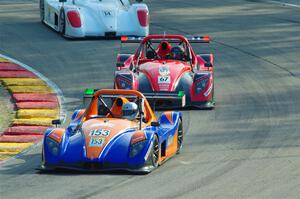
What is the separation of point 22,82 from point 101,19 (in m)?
6.32

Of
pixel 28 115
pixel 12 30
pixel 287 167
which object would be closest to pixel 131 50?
pixel 12 30

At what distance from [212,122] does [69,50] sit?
1017 cm

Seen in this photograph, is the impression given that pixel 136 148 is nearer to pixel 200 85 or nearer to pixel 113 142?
pixel 113 142

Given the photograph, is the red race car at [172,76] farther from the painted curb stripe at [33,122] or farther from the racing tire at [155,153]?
the racing tire at [155,153]

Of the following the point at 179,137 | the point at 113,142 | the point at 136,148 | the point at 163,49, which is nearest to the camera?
the point at 136,148

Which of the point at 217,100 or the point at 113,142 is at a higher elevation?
the point at 113,142

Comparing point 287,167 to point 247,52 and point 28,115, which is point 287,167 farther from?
point 247,52

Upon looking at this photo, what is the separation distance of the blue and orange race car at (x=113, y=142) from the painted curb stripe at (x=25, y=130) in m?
2.47

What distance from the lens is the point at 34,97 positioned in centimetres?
2512

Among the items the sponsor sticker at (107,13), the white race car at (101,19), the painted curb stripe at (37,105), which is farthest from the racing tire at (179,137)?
the sponsor sticker at (107,13)

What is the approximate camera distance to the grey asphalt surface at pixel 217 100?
54.3 feet

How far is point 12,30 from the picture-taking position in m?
35.5

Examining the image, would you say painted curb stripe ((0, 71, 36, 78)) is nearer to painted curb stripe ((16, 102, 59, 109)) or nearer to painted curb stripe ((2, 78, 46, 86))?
painted curb stripe ((2, 78, 46, 86))

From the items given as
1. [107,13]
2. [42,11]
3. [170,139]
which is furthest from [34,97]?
[42,11]
